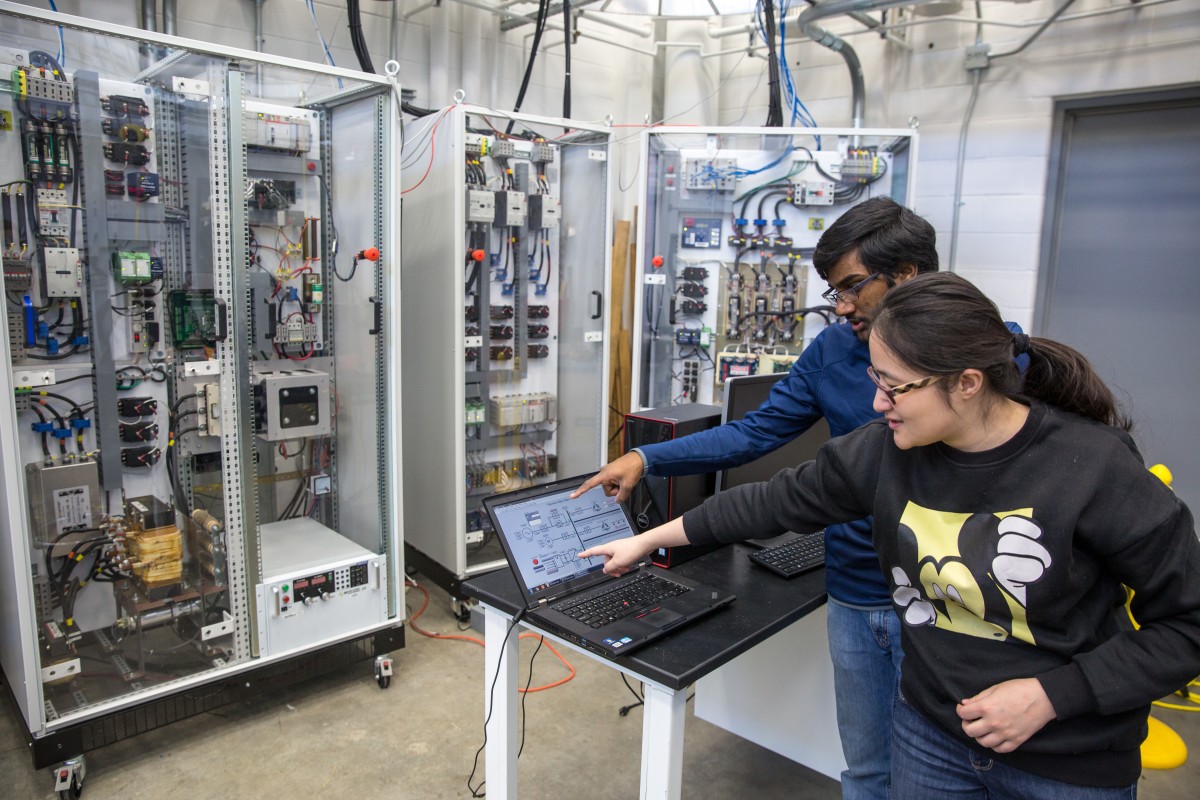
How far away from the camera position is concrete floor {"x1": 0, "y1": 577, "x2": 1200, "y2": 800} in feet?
7.59

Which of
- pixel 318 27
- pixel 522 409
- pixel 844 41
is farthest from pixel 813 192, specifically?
pixel 318 27

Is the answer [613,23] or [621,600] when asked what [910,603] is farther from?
[613,23]

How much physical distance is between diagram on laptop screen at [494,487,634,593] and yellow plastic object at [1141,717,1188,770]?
1383 mm

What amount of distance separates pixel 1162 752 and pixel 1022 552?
4.61 feet

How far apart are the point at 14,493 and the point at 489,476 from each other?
192 centimetres

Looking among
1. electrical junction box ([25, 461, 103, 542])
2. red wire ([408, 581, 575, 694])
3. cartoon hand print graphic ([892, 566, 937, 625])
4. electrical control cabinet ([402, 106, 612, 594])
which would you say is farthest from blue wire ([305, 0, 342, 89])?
cartoon hand print graphic ([892, 566, 937, 625])

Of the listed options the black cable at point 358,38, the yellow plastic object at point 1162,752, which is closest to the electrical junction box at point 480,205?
the black cable at point 358,38

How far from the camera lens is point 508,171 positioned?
3527mm

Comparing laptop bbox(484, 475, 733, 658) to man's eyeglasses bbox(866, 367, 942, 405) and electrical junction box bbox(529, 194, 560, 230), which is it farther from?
electrical junction box bbox(529, 194, 560, 230)

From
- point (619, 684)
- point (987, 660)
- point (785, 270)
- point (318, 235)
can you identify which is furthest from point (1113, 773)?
point (785, 270)

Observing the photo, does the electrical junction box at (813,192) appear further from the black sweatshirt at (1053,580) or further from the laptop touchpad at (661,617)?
the black sweatshirt at (1053,580)

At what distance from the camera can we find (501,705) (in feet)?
5.57

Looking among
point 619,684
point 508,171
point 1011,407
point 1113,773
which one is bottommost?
point 619,684

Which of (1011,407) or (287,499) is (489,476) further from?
(1011,407)
